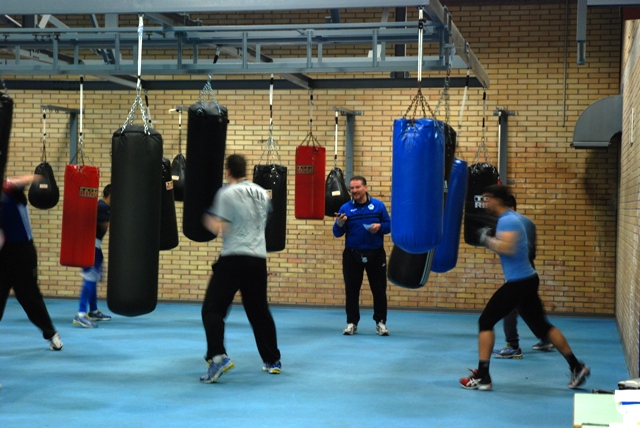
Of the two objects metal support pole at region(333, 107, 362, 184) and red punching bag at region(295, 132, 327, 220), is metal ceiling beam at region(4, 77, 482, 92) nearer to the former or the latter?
red punching bag at region(295, 132, 327, 220)

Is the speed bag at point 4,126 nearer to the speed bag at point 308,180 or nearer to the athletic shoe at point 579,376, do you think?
the athletic shoe at point 579,376

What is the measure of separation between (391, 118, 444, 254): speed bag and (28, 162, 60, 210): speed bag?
6777 mm

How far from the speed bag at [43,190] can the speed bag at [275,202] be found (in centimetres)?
329

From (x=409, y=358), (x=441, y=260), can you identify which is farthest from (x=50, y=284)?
(x=441, y=260)

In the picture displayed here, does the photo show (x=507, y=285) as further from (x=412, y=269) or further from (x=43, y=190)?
(x=43, y=190)

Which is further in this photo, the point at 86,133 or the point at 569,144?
the point at 86,133

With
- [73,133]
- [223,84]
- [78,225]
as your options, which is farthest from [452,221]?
[73,133]

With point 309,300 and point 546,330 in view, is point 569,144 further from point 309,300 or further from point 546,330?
point 546,330

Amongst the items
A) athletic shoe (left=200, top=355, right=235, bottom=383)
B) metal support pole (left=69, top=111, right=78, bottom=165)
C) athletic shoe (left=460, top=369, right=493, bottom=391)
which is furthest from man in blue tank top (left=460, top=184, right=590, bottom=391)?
metal support pole (left=69, top=111, right=78, bottom=165)

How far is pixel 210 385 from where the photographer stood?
18.8 ft

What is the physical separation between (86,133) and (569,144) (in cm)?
625

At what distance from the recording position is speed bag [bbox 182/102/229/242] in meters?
5.57

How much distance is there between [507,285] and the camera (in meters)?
5.70

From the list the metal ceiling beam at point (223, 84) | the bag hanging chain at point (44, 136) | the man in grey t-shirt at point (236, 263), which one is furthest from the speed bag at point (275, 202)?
the bag hanging chain at point (44, 136)
